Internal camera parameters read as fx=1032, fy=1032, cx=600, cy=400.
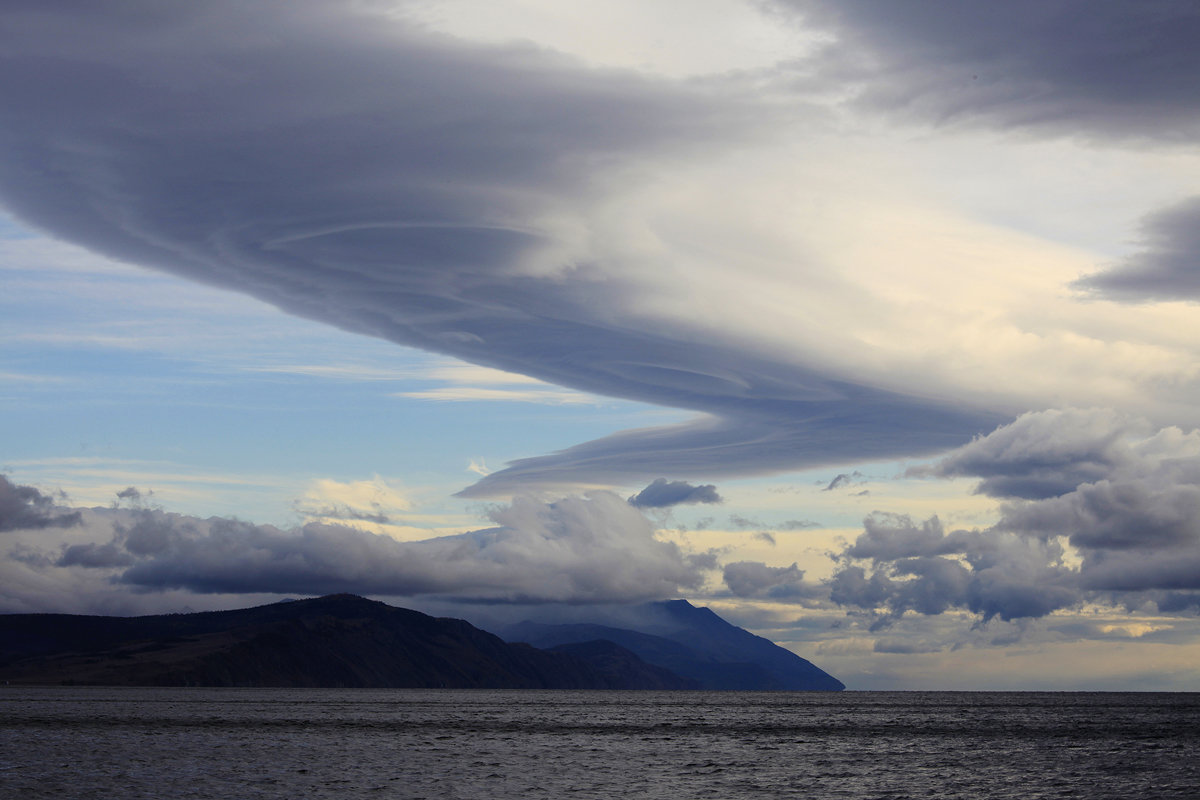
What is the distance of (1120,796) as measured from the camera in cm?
10188

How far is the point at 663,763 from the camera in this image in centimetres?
13688

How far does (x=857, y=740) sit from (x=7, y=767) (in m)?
137

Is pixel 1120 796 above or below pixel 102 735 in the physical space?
above

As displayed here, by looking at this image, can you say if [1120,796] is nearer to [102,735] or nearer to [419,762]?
[419,762]

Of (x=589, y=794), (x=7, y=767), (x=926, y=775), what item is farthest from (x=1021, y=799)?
(x=7, y=767)

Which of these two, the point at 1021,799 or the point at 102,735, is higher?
the point at 1021,799

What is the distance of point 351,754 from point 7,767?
148ft

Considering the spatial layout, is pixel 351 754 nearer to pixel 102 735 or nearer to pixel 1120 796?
pixel 102 735

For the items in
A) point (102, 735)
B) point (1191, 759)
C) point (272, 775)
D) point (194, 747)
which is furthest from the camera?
point (102, 735)

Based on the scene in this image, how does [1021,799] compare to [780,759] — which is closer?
[1021,799]

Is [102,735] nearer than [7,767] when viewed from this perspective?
No

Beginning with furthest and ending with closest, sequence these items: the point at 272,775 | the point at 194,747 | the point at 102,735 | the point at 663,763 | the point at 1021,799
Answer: the point at 102,735 < the point at 194,747 < the point at 663,763 < the point at 272,775 < the point at 1021,799

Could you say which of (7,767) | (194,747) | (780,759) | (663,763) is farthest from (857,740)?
(7,767)

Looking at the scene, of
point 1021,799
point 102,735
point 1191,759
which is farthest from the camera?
point 102,735
